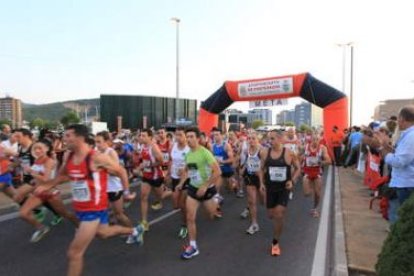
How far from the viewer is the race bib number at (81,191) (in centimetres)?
469

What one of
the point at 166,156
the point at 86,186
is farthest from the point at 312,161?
the point at 86,186

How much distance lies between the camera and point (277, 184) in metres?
6.55

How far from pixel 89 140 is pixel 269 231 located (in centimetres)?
410

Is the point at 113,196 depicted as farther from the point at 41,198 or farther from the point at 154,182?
the point at 154,182

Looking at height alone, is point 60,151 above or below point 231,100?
below

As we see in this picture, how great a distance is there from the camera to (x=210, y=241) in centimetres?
708

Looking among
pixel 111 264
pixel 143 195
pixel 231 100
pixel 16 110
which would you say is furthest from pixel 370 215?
pixel 16 110

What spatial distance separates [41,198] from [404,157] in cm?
494

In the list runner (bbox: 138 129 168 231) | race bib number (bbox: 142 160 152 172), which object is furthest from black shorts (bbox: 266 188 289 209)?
race bib number (bbox: 142 160 152 172)

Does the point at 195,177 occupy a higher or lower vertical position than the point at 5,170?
higher

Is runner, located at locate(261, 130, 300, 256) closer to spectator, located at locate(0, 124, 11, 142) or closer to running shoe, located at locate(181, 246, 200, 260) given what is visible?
running shoe, located at locate(181, 246, 200, 260)

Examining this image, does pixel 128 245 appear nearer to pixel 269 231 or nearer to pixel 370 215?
pixel 269 231

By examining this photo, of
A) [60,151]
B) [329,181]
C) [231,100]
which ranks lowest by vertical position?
[329,181]

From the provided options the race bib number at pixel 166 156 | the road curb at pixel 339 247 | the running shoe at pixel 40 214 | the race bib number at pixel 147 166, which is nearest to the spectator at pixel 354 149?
the road curb at pixel 339 247
